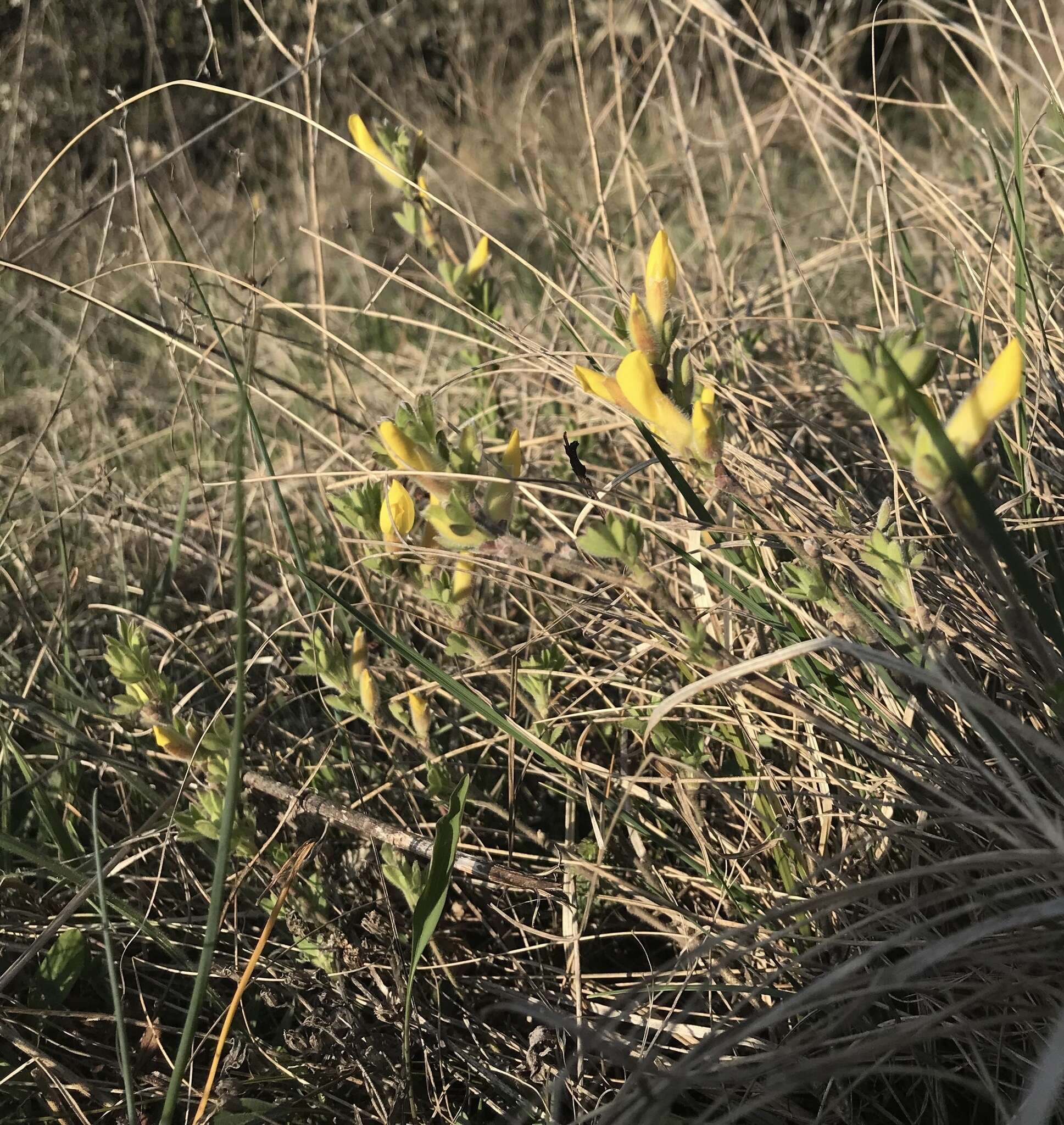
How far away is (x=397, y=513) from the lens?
3.46 ft

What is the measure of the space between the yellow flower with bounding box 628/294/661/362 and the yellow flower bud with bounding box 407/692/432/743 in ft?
1.88

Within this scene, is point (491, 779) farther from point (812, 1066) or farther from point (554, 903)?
point (812, 1066)

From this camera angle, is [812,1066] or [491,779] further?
[491,779]

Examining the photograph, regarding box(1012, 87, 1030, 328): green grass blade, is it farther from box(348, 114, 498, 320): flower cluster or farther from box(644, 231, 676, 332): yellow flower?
box(348, 114, 498, 320): flower cluster

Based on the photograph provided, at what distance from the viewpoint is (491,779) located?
138cm

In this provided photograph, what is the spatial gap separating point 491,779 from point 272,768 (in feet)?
1.05

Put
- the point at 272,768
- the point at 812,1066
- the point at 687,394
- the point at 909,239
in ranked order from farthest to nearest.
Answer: the point at 909,239 → the point at 272,768 → the point at 687,394 → the point at 812,1066

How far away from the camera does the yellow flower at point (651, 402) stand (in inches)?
29.9

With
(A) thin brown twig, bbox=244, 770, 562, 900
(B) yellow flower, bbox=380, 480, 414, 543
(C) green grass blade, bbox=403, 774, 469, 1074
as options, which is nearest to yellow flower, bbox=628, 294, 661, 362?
(B) yellow flower, bbox=380, 480, 414, 543

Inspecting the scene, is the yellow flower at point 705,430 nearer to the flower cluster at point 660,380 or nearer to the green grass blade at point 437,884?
the flower cluster at point 660,380

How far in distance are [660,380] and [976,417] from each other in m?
0.29

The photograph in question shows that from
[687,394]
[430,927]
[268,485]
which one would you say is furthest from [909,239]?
[430,927]

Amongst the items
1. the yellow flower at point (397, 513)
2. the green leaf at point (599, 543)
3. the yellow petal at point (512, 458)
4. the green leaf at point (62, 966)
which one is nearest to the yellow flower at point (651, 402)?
the green leaf at point (599, 543)

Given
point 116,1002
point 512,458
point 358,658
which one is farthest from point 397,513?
point 116,1002
